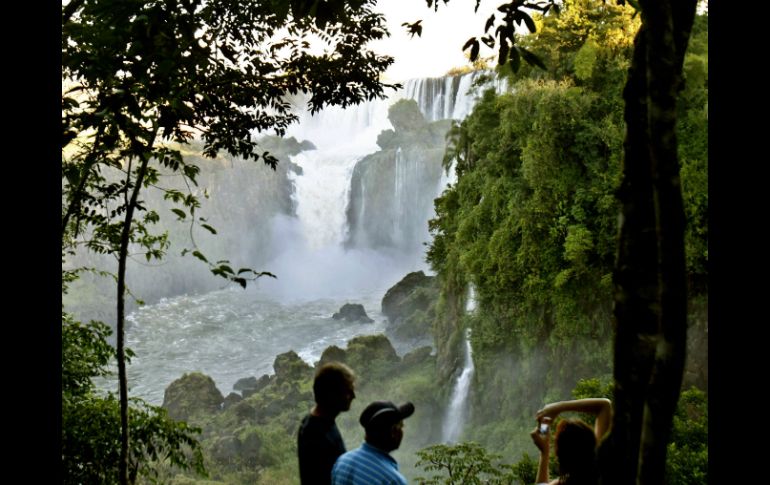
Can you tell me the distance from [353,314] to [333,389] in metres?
24.4

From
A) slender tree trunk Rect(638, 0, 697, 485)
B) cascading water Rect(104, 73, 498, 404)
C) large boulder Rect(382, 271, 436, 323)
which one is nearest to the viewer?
slender tree trunk Rect(638, 0, 697, 485)

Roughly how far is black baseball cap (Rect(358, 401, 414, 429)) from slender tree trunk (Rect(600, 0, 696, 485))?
71 centimetres

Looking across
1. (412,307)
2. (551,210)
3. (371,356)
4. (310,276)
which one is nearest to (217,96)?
(551,210)

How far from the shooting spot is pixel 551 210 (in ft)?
35.7

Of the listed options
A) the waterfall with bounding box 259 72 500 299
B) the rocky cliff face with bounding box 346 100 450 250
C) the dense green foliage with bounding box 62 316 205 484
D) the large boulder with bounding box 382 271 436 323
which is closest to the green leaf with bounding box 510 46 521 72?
the dense green foliage with bounding box 62 316 205 484

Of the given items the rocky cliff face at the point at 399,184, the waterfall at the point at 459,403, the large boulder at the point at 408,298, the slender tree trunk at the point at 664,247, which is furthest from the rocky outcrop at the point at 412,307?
the slender tree trunk at the point at 664,247

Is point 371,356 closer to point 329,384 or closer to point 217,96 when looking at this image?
point 217,96

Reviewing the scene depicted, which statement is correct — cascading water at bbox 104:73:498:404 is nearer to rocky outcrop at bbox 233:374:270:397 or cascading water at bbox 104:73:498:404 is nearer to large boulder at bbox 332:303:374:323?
large boulder at bbox 332:303:374:323

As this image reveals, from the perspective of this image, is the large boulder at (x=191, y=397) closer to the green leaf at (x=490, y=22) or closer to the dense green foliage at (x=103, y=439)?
the dense green foliage at (x=103, y=439)

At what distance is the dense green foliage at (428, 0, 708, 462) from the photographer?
9914mm

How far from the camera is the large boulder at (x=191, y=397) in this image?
1884 centimetres

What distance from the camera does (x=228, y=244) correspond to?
39.2 m

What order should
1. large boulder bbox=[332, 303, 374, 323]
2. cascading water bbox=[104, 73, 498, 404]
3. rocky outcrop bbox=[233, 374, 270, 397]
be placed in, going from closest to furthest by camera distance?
1. rocky outcrop bbox=[233, 374, 270, 397]
2. cascading water bbox=[104, 73, 498, 404]
3. large boulder bbox=[332, 303, 374, 323]

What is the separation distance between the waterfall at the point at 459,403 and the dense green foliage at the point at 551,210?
82 centimetres
